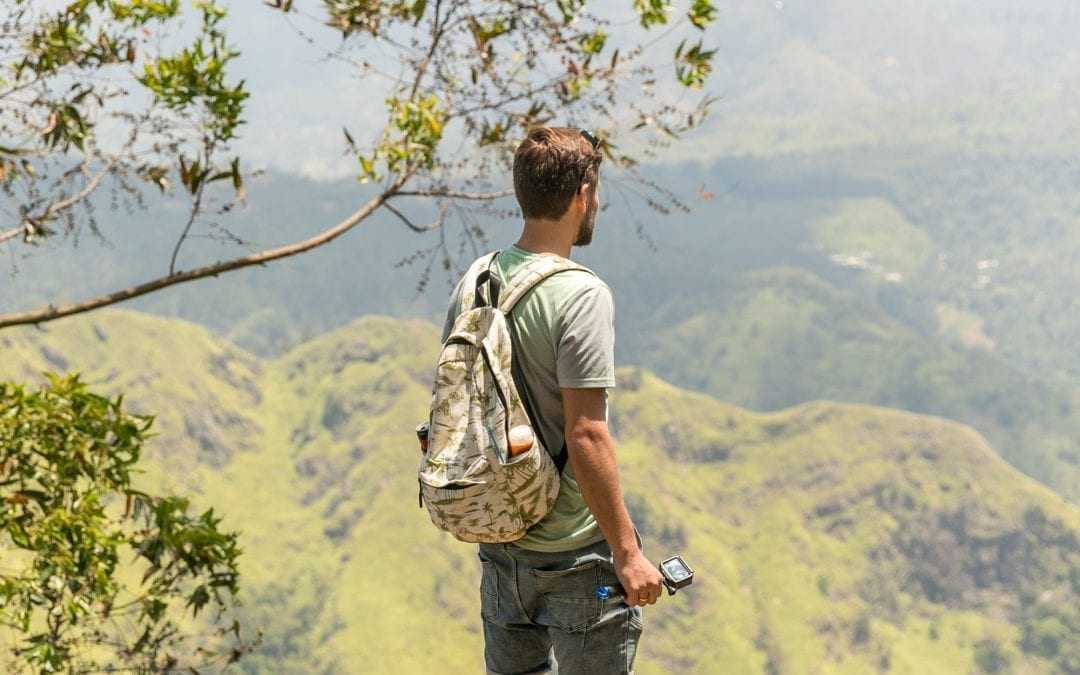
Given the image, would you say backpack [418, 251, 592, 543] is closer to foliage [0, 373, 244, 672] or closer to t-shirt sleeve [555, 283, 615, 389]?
t-shirt sleeve [555, 283, 615, 389]

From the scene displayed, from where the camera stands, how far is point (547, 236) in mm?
4199

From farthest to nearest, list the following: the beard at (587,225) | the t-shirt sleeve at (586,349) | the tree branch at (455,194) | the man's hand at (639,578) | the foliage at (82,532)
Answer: the tree branch at (455,194), the foliage at (82,532), the beard at (587,225), the man's hand at (639,578), the t-shirt sleeve at (586,349)

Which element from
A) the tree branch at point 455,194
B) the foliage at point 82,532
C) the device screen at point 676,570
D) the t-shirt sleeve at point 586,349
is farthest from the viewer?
the tree branch at point 455,194

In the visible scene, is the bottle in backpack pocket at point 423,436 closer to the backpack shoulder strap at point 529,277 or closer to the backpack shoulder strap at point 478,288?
the backpack shoulder strap at point 478,288

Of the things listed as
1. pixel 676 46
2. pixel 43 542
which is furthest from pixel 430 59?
pixel 43 542

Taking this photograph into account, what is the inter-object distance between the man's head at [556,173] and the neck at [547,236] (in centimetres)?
3

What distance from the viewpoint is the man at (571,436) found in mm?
3900

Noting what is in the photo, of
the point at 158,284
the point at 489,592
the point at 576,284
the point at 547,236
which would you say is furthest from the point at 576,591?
the point at 158,284

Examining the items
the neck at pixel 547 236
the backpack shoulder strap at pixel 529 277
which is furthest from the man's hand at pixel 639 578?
the neck at pixel 547 236

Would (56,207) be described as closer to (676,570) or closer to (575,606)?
(575,606)

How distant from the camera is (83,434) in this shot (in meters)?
6.86

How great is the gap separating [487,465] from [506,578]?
2.37ft

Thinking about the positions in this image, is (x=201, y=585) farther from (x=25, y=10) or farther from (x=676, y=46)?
(x=676, y=46)

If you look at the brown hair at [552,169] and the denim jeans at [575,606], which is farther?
the denim jeans at [575,606]
